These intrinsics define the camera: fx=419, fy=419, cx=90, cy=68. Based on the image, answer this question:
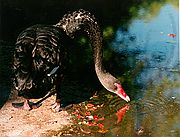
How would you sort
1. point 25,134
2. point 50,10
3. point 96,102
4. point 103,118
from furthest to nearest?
point 50,10, point 96,102, point 103,118, point 25,134

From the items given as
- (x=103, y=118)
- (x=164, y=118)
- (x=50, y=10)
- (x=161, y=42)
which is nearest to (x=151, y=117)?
(x=164, y=118)

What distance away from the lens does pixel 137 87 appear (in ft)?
17.8

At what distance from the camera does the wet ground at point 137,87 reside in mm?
4484

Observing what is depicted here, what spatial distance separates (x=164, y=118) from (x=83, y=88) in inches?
45.7

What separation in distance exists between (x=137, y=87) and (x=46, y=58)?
1598mm

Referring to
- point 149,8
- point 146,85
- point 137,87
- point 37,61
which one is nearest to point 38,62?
point 37,61

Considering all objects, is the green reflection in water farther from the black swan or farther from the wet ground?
the black swan

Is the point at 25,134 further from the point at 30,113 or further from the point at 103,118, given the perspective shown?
the point at 103,118

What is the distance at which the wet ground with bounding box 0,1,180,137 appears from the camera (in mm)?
4484

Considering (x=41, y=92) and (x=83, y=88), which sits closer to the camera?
(x=41, y=92)

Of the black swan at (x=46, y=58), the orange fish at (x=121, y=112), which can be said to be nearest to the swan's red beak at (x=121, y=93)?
the black swan at (x=46, y=58)

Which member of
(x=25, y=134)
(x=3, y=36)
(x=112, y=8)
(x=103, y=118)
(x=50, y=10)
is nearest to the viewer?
(x=25, y=134)

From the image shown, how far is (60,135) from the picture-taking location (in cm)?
425

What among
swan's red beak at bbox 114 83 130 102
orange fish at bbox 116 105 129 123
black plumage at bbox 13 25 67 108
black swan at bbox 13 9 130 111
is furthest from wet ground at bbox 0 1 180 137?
black plumage at bbox 13 25 67 108
